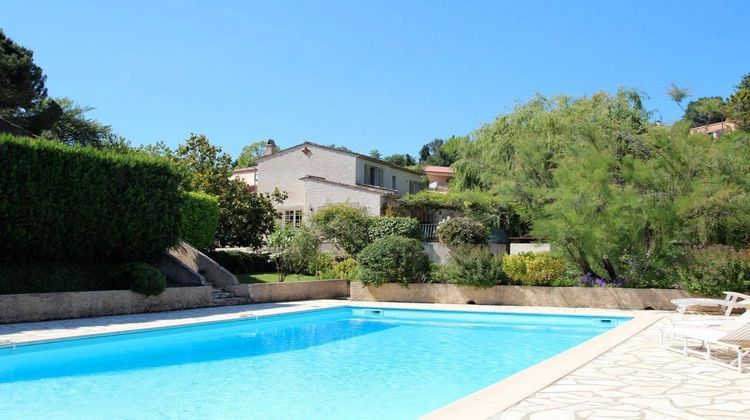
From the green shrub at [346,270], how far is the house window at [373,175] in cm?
1511

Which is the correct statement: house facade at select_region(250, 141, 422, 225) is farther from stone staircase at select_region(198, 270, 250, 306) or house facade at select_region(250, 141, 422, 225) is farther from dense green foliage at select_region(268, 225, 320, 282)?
stone staircase at select_region(198, 270, 250, 306)

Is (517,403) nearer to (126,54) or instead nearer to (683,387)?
(683,387)

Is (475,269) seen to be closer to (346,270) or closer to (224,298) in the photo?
(346,270)

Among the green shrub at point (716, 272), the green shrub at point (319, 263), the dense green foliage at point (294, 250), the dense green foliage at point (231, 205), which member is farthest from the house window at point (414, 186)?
the green shrub at point (716, 272)

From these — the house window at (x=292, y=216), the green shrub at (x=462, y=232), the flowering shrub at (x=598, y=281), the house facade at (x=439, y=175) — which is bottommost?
the flowering shrub at (x=598, y=281)

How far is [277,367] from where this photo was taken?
1191 cm

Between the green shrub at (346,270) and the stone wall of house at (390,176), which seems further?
the stone wall of house at (390,176)

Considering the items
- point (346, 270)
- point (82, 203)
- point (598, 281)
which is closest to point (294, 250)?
point (346, 270)

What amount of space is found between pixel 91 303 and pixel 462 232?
15766 millimetres

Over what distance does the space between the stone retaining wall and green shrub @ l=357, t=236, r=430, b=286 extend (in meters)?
5.75

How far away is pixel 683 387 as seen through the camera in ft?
25.7

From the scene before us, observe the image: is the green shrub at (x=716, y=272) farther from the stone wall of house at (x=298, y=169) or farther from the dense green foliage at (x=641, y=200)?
the stone wall of house at (x=298, y=169)

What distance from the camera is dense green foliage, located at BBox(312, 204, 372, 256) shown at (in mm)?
27547

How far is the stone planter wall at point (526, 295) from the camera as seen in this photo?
19.8 meters
